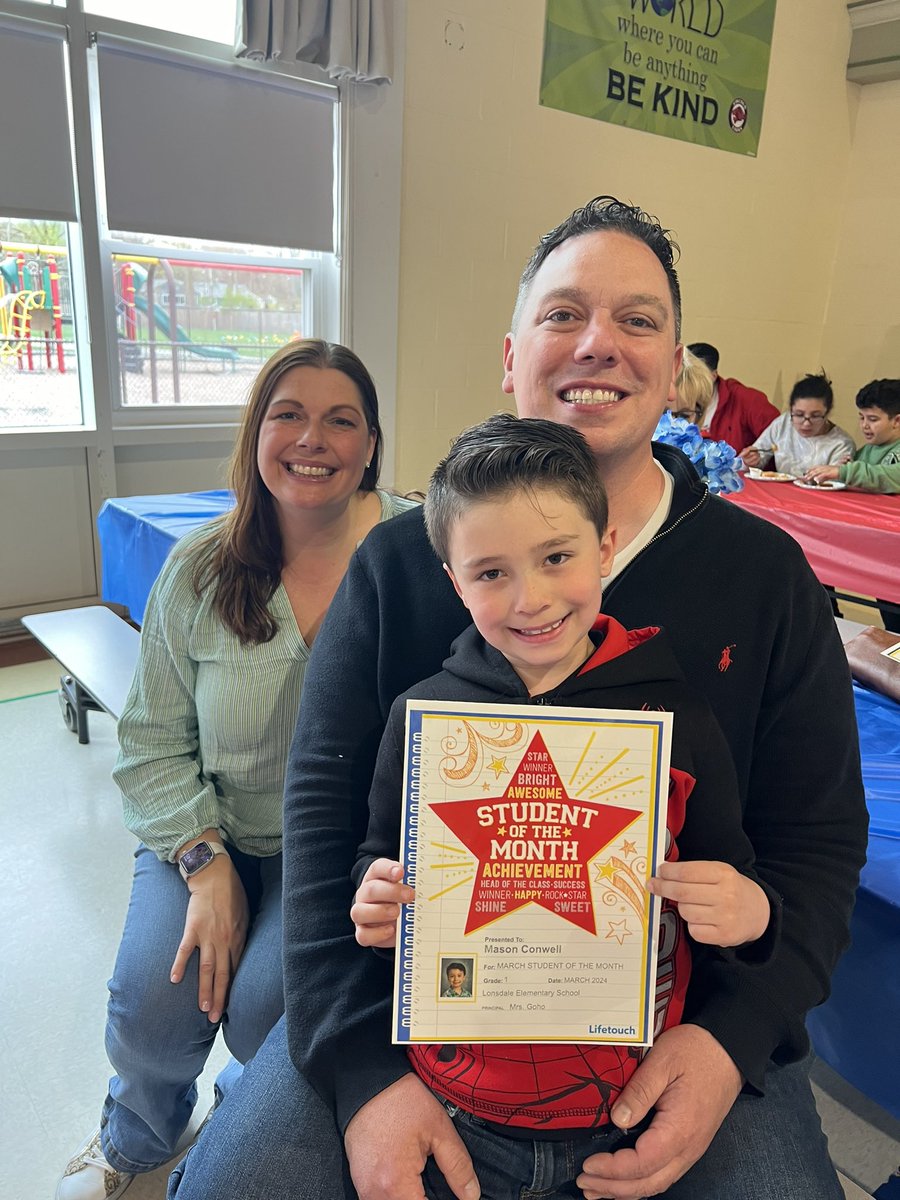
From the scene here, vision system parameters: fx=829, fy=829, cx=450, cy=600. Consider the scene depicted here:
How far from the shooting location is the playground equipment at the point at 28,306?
12.0 ft

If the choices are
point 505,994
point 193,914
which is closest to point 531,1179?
point 505,994

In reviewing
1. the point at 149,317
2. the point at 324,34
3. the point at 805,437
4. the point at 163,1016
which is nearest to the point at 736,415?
the point at 805,437

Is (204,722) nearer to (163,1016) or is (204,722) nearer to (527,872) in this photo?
(163,1016)

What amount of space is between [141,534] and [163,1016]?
201 cm

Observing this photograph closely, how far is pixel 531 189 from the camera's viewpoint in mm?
4637

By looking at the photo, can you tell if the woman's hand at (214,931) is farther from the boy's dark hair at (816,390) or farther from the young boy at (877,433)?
the boy's dark hair at (816,390)

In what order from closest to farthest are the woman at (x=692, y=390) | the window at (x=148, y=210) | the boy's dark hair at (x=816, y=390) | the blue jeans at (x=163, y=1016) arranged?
the blue jeans at (x=163, y=1016) → the woman at (x=692, y=390) → the window at (x=148, y=210) → the boy's dark hair at (x=816, y=390)

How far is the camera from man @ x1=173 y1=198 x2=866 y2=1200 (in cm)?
82

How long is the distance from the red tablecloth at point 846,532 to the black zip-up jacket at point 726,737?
76.3 inches

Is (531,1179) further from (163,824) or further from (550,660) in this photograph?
(163,824)

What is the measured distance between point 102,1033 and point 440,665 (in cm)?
120

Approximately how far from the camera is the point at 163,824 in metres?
1.26

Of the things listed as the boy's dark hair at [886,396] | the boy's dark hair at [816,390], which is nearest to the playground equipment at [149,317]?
the boy's dark hair at [816,390]

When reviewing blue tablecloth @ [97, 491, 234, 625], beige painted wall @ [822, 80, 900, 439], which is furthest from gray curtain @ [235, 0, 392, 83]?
beige painted wall @ [822, 80, 900, 439]
